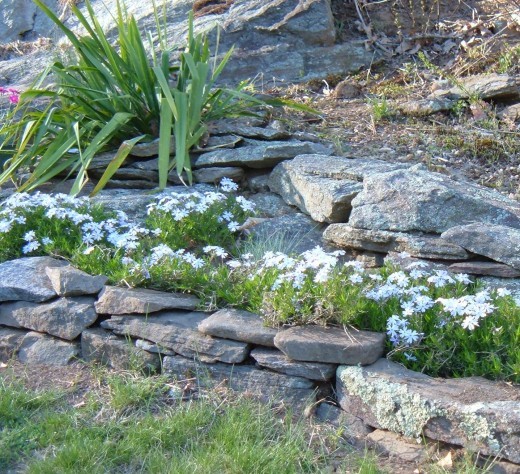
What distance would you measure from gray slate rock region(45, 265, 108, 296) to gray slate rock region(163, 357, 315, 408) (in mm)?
636

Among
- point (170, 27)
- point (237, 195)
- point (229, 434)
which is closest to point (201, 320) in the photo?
point (229, 434)

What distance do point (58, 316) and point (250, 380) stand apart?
1.14 m

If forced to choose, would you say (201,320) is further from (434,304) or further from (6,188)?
(6,188)

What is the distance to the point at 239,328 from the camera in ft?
12.7

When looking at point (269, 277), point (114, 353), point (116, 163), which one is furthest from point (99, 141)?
point (269, 277)

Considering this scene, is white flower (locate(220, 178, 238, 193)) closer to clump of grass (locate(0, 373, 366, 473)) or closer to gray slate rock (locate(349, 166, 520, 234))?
gray slate rock (locate(349, 166, 520, 234))

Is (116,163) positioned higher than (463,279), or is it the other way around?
(116,163)

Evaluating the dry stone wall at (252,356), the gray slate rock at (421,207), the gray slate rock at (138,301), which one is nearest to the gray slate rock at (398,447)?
the dry stone wall at (252,356)

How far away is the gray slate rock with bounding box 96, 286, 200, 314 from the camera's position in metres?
4.15

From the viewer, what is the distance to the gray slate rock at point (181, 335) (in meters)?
3.91

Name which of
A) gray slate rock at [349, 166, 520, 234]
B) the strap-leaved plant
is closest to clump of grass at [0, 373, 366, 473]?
gray slate rock at [349, 166, 520, 234]

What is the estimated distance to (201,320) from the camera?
13.5 ft

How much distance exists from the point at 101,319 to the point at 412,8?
16.8ft

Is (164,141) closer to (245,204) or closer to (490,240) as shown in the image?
(245,204)
